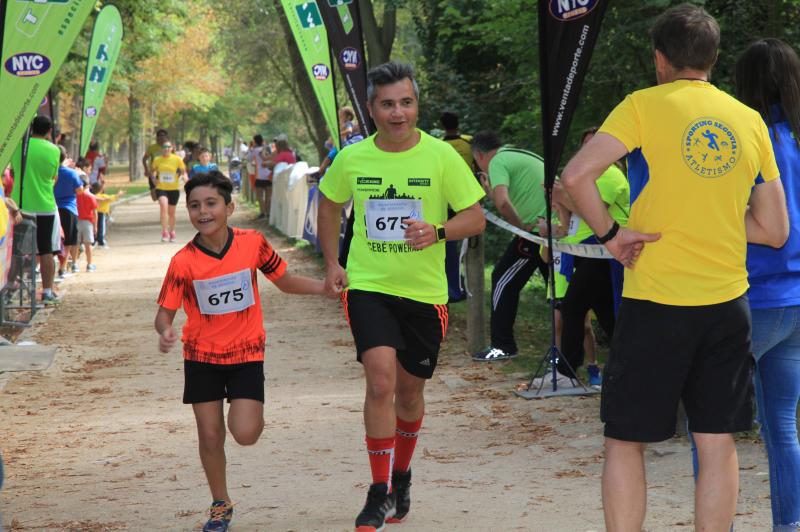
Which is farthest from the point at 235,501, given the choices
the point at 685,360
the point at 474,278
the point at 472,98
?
the point at 472,98

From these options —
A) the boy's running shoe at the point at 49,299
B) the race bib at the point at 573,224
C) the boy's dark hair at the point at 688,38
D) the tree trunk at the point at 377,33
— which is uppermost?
the tree trunk at the point at 377,33

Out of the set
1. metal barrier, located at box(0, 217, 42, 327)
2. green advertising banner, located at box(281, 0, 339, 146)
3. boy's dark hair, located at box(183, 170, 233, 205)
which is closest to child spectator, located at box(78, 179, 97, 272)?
metal barrier, located at box(0, 217, 42, 327)

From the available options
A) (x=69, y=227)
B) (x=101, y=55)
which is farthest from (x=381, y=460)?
(x=101, y=55)

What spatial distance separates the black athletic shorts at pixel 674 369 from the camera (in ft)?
14.0

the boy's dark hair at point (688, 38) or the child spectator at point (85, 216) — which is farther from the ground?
the boy's dark hair at point (688, 38)

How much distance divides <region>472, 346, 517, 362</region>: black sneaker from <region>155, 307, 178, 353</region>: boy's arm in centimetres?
504

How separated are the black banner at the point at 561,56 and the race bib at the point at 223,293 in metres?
3.14

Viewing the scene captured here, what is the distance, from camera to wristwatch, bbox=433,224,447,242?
5.65 meters

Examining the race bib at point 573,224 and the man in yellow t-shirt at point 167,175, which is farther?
the man in yellow t-shirt at point 167,175

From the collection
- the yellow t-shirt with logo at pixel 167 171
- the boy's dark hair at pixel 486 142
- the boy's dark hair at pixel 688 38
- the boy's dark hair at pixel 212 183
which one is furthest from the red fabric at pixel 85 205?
the boy's dark hair at pixel 688 38

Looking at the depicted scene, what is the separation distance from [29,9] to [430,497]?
6.19m

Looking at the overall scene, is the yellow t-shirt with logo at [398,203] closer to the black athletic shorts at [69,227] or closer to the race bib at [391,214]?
the race bib at [391,214]

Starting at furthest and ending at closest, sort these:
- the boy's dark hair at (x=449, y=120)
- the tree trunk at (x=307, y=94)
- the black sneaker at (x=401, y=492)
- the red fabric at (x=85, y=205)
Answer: the tree trunk at (x=307, y=94), the red fabric at (x=85, y=205), the boy's dark hair at (x=449, y=120), the black sneaker at (x=401, y=492)

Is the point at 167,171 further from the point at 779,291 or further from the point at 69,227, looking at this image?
the point at 779,291
